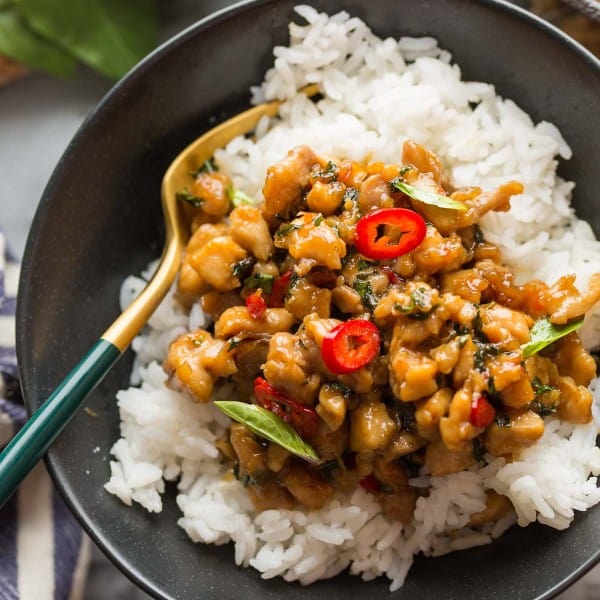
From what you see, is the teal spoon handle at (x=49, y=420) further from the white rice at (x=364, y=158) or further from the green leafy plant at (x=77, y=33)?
the green leafy plant at (x=77, y=33)

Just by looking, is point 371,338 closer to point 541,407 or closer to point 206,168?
point 541,407

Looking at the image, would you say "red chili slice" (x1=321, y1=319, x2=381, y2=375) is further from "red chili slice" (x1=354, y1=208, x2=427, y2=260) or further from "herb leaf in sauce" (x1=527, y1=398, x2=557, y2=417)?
"herb leaf in sauce" (x1=527, y1=398, x2=557, y2=417)

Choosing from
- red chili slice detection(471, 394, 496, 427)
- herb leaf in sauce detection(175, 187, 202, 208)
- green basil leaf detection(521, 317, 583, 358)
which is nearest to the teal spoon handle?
herb leaf in sauce detection(175, 187, 202, 208)

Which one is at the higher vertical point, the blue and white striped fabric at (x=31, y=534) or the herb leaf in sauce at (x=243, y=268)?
the herb leaf in sauce at (x=243, y=268)

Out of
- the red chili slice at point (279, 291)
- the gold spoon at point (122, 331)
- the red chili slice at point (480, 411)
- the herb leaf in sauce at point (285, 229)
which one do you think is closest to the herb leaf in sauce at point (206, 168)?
the gold spoon at point (122, 331)

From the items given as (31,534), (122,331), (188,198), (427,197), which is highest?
(427,197)

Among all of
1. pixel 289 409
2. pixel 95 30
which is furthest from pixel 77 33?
pixel 289 409
